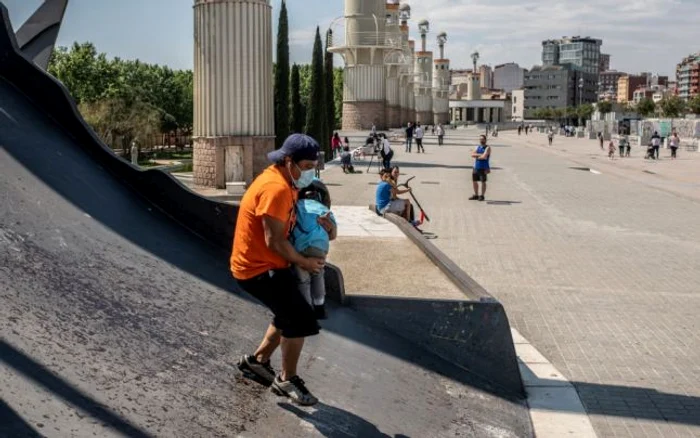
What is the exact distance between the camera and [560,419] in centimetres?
495

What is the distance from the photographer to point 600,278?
968cm

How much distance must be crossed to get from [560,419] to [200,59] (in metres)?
16.9

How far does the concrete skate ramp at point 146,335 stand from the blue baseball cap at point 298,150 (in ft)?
4.31

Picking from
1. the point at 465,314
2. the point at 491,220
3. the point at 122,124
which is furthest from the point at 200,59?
the point at 122,124

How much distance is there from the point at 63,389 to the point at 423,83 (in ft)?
309

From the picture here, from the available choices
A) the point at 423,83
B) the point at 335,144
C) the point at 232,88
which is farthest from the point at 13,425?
the point at 423,83

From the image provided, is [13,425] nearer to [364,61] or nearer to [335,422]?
[335,422]

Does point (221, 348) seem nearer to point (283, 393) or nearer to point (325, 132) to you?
point (283, 393)

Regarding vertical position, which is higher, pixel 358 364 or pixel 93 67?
pixel 93 67

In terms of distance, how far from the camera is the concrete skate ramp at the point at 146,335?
3.61 metres

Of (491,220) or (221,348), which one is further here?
(491,220)

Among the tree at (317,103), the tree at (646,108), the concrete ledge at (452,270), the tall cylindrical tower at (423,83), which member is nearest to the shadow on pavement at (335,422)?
the concrete ledge at (452,270)

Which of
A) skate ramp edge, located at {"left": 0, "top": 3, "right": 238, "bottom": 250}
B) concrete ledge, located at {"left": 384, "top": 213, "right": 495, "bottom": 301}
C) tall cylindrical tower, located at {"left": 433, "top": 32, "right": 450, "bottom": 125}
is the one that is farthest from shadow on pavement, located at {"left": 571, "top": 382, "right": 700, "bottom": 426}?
tall cylindrical tower, located at {"left": 433, "top": 32, "right": 450, "bottom": 125}

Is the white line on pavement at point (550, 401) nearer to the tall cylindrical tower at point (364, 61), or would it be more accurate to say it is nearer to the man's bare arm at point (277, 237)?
the man's bare arm at point (277, 237)
